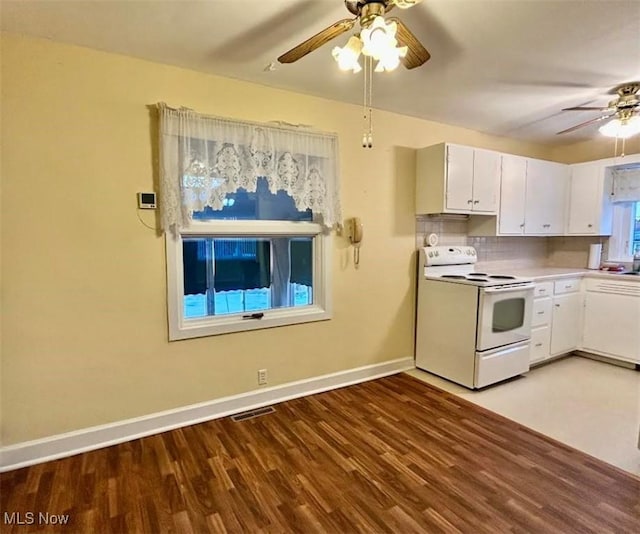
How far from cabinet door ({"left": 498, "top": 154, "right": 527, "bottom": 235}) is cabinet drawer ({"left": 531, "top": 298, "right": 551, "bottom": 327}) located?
76 centimetres

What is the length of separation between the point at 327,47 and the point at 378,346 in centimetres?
250

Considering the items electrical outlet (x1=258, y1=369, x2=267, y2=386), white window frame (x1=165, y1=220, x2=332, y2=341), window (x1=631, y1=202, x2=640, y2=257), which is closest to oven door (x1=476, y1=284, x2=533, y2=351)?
white window frame (x1=165, y1=220, x2=332, y2=341)

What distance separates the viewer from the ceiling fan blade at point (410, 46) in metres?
1.54

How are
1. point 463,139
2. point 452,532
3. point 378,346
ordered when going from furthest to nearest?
point 463,139 < point 378,346 < point 452,532

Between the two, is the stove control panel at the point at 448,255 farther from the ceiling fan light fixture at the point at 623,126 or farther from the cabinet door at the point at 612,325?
the ceiling fan light fixture at the point at 623,126

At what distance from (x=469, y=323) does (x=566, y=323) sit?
5.14ft

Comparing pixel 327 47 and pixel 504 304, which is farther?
pixel 504 304

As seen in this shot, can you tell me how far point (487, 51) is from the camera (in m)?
2.30

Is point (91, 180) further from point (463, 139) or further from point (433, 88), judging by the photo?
point (463, 139)

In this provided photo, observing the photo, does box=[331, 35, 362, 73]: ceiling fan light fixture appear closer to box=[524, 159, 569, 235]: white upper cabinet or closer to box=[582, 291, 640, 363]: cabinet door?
box=[524, 159, 569, 235]: white upper cabinet

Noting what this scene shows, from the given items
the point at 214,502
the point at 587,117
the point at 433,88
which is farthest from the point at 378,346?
the point at 587,117

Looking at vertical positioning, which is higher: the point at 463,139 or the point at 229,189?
the point at 463,139

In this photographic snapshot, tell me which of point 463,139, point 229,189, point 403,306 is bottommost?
point 403,306

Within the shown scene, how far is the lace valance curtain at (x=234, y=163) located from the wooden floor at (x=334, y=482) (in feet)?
4.85
